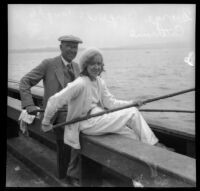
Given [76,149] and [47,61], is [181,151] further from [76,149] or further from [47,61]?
[47,61]

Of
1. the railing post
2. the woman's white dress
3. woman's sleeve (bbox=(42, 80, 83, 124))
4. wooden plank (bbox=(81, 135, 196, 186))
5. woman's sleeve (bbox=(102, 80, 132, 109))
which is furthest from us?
woman's sleeve (bbox=(102, 80, 132, 109))

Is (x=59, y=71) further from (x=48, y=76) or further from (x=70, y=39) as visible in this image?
(x=70, y=39)

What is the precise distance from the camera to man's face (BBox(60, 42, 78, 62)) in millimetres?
3729

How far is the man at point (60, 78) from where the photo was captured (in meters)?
3.60

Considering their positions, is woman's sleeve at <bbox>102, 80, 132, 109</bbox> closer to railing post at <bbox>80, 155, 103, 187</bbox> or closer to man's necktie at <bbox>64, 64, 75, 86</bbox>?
man's necktie at <bbox>64, 64, 75, 86</bbox>

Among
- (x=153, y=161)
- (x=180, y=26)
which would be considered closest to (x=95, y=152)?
(x=153, y=161)

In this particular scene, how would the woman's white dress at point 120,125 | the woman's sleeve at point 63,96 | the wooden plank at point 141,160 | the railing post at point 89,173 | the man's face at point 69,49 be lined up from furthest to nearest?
the man's face at point 69,49 → the railing post at point 89,173 → the woman's white dress at point 120,125 → the woman's sleeve at point 63,96 → the wooden plank at point 141,160

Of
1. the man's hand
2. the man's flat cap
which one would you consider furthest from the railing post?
the man's flat cap

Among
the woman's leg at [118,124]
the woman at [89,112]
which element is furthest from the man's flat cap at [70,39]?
the woman's leg at [118,124]

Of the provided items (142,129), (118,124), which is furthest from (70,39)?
(142,129)

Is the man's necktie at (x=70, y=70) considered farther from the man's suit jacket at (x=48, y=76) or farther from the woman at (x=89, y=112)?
the woman at (x=89, y=112)

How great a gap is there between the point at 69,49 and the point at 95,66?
2.60 ft

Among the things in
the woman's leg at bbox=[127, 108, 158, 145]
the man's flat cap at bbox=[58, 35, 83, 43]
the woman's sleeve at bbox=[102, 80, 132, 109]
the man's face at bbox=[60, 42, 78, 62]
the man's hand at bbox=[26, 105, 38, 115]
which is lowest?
the woman's leg at bbox=[127, 108, 158, 145]

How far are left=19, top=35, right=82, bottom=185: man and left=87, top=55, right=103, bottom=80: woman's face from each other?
28.1 inches
